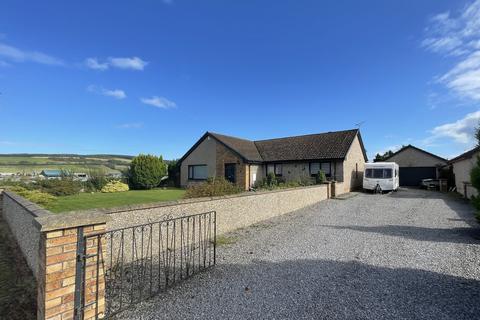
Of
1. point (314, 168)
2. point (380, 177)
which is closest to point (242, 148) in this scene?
point (314, 168)

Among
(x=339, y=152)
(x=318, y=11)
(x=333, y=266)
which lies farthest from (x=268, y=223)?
(x=339, y=152)

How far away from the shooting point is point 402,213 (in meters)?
11.0

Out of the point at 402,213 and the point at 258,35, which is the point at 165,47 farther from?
the point at 402,213

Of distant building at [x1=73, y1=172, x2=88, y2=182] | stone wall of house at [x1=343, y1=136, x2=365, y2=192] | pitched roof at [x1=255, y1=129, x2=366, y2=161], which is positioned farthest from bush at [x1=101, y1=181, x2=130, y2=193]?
stone wall of house at [x1=343, y1=136, x2=365, y2=192]

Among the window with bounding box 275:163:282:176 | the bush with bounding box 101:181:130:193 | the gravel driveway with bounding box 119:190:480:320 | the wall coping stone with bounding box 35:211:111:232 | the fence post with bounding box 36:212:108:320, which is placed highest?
the window with bounding box 275:163:282:176

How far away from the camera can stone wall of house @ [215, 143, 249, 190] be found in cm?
2125

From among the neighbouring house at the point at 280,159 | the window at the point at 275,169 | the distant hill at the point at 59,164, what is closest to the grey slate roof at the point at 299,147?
the neighbouring house at the point at 280,159

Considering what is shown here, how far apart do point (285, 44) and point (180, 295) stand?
13.0 m

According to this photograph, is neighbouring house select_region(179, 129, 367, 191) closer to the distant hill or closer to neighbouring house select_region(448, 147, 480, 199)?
neighbouring house select_region(448, 147, 480, 199)

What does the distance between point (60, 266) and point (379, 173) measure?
2080 centimetres

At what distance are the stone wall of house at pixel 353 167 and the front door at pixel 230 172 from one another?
9054 millimetres

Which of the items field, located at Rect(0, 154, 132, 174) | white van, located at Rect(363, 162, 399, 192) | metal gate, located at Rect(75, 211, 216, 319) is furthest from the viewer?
field, located at Rect(0, 154, 132, 174)

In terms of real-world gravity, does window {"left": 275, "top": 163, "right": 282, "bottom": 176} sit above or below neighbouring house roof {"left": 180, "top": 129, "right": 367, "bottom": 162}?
below

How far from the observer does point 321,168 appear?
20406mm
